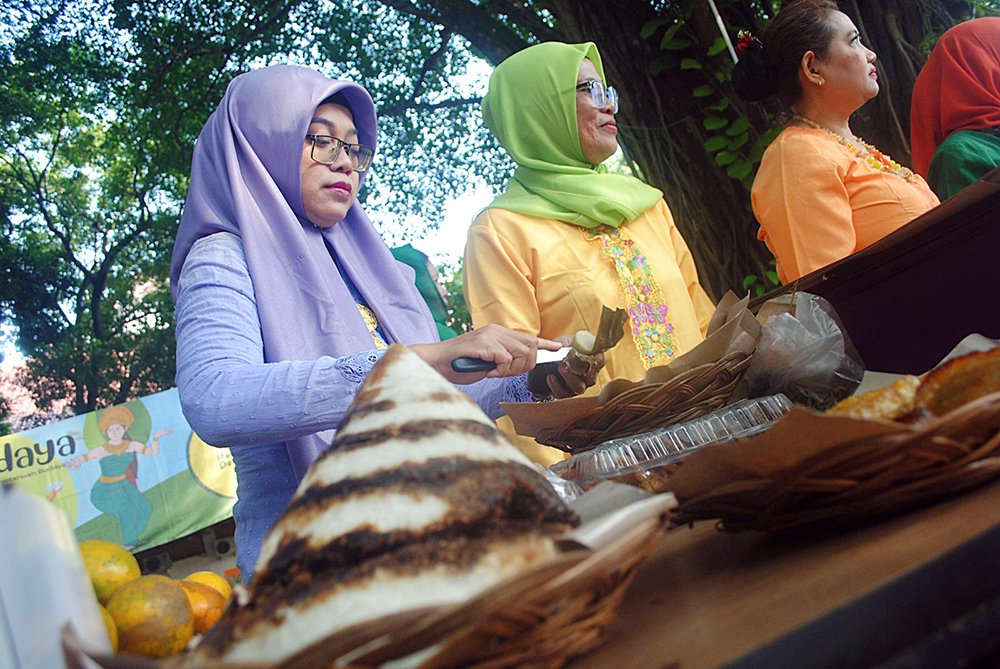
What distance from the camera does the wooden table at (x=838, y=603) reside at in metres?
0.39

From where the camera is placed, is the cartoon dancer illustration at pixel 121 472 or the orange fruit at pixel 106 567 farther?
the cartoon dancer illustration at pixel 121 472

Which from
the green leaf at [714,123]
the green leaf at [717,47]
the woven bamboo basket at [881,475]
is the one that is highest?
the green leaf at [717,47]

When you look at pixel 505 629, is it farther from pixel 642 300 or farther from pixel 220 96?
pixel 220 96

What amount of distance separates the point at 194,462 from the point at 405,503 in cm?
545

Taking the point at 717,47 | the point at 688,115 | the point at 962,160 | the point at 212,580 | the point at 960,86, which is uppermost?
the point at 717,47

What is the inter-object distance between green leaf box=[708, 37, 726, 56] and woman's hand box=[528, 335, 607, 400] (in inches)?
95.1

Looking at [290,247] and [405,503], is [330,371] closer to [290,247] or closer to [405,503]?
[290,247]

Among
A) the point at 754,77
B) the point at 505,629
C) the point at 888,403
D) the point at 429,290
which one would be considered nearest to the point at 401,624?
the point at 505,629

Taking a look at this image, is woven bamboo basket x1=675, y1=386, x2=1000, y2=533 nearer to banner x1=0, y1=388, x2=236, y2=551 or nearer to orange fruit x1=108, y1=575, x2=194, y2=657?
orange fruit x1=108, y1=575, x2=194, y2=657

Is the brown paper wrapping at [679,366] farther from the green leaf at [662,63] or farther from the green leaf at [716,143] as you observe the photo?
the green leaf at [662,63]

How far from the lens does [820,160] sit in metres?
2.08

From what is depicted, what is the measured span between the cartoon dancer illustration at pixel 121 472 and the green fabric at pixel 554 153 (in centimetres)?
415

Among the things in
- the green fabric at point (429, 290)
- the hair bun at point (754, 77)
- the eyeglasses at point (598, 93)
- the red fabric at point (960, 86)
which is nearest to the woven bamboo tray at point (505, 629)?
the eyeglasses at point (598, 93)

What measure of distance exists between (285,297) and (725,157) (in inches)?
94.9
